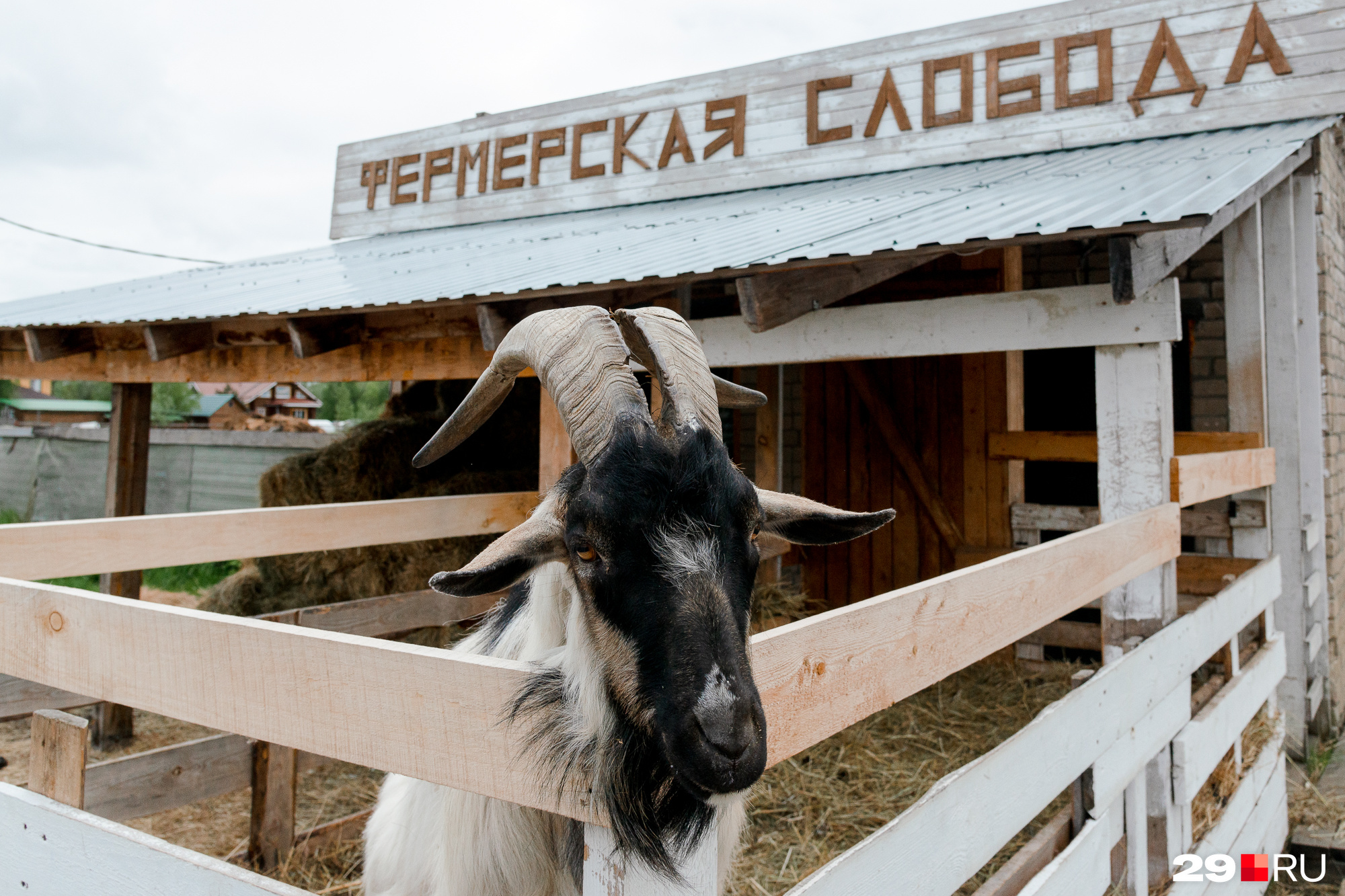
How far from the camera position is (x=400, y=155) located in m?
10.6

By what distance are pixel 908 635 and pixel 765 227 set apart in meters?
4.06

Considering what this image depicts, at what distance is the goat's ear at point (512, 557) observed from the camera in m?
1.50

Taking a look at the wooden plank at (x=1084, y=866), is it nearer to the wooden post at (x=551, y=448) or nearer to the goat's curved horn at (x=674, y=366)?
the goat's curved horn at (x=674, y=366)

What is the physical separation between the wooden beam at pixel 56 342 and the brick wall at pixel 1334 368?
9.30 m

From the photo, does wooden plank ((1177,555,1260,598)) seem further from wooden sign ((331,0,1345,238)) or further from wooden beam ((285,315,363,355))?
wooden beam ((285,315,363,355))

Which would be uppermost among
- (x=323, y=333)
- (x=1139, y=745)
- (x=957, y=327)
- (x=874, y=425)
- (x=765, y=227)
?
(x=765, y=227)

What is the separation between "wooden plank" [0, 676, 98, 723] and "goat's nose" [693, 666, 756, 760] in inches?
145

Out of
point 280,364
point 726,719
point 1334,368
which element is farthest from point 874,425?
point 726,719

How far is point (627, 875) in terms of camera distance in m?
1.27

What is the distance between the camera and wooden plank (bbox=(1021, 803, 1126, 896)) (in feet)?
7.75

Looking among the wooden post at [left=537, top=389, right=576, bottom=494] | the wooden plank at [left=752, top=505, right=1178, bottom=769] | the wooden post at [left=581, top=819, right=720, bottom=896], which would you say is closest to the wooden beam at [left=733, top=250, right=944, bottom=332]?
the wooden post at [left=537, top=389, right=576, bottom=494]

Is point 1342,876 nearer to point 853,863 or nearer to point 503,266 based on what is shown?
point 853,863

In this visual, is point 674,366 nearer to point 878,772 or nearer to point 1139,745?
point 1139,745

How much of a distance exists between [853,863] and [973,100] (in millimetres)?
6786
